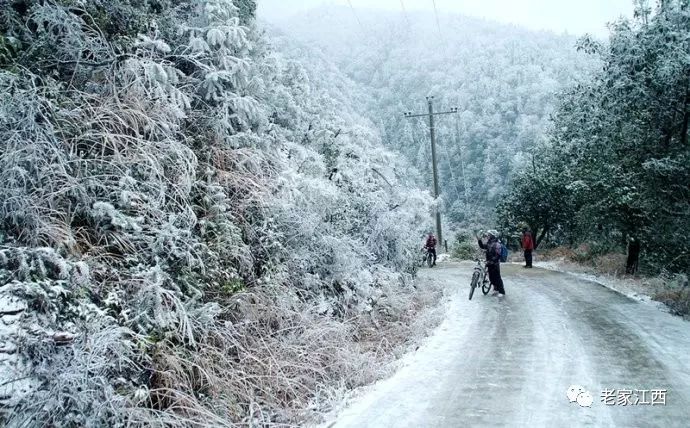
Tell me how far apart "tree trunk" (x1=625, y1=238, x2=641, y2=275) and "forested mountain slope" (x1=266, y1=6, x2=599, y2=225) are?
88.3 ft

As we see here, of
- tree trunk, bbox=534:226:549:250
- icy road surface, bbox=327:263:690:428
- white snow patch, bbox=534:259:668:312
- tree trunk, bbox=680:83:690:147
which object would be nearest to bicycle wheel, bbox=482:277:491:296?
icy road surface, bbox=327:263:690:428

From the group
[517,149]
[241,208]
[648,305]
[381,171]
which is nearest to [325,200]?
[241,208]

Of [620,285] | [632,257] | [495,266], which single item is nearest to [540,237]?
[632,257]

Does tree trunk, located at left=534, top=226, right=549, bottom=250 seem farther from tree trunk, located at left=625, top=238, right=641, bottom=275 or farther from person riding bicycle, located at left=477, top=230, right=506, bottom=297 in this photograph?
person riding bicycle, located at left=477, top=230, right=506, bottom=297

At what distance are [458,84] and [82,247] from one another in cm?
7513

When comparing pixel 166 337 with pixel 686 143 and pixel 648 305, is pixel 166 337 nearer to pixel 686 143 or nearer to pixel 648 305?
pixel 648 305

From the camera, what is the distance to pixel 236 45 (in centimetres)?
879

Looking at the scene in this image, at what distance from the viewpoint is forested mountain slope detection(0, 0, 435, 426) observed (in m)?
4.37

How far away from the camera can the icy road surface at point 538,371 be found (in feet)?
17.0

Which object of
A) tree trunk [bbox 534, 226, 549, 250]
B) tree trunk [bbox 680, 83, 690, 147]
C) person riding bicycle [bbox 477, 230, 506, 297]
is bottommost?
tree trunk [bbox 534, 226, 549, 250]

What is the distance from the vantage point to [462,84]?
74.1m

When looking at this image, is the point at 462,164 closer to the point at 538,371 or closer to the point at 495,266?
the point at 495,266

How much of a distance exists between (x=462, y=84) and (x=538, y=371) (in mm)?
72325

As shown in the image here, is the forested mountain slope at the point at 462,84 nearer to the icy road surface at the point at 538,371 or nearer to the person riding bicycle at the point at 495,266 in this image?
the person riding bicycle at the point at 495,266
